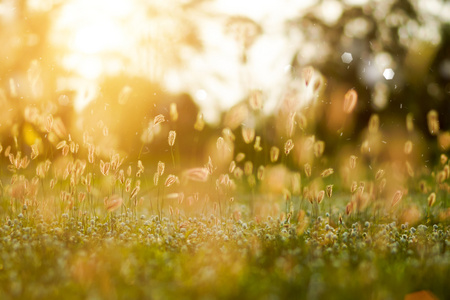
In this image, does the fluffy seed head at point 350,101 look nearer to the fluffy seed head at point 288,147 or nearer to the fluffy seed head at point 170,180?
the fluffy seed head at point 288,147

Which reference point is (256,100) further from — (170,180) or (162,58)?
(162,58)

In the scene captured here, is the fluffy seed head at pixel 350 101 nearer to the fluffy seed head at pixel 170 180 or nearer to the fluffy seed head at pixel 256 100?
the fluffy seed head at pixel 256 100

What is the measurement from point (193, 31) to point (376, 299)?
736 centimetres

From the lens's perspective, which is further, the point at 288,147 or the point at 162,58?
the point at 162,58

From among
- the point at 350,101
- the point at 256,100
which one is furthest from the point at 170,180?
the point at 350,101

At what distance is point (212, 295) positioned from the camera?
2.79 m

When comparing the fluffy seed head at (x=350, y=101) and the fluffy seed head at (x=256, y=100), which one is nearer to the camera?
the fluffy seed head at (x=350, y=101)

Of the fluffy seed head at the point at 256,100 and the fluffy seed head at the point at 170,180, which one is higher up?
the fluffy seed head at the point at 256,100

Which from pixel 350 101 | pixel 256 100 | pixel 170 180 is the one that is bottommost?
pixel 170 180

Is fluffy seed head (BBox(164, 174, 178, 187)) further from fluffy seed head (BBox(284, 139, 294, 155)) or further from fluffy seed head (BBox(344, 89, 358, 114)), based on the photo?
fluffy seed head (BBox(344, 89, 358, 114))

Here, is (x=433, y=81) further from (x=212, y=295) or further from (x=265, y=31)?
(x=212, y=295)

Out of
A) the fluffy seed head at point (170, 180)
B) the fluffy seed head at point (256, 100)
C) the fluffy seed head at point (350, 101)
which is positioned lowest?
the fluffy seed head at point (170, 180)

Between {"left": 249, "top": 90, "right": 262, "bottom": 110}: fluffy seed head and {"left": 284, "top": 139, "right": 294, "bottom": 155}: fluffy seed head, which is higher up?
{"left": 249, "top": 90, "right": 262, "bottom": 110}: fluffy seed head

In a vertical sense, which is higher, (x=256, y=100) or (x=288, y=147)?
(x=256, y=100)
